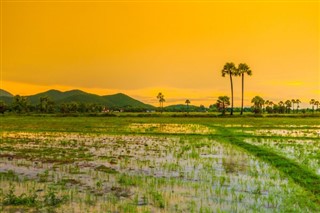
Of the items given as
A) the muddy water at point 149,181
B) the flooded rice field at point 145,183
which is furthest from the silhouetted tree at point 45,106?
the flooded rice field at point 145,183

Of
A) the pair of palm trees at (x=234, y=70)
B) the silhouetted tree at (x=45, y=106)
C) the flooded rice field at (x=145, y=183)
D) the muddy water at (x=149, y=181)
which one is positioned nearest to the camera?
the flooded rice field at (x=145, y=183)

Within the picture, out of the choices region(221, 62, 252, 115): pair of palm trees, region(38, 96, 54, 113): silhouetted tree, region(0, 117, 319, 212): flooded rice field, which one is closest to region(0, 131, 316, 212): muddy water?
region(0, 117, 319, 212): flooded rice field

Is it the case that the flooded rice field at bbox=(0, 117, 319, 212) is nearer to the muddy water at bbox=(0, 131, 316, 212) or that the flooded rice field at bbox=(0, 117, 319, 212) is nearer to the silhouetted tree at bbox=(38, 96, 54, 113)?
the muddy water at bbox=(0, 131, 316, 212)

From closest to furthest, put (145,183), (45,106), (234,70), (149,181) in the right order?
(145,183) < (149,181) < (234,70) < (45,106)

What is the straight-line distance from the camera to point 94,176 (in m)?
12.1

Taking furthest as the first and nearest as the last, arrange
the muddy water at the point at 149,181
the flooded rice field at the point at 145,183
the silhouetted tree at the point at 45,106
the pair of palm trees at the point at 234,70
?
the silhouetted tree at the point at 45,106 → the pair of palm trees at the point at 234,70 → the muddy water at the point at 149,181 → the flooded rice field at the point at 145,183

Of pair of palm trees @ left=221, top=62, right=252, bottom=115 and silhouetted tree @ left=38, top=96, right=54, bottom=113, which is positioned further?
silhouetted tree @ left=38, top=96, right=54, bottom=113

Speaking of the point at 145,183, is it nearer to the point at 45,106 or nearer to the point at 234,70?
the point at 234,70

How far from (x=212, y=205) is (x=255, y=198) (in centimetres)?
156

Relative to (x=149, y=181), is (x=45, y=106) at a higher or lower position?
higher

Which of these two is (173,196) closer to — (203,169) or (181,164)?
(203,169)

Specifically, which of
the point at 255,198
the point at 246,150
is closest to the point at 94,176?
the point at 255,198

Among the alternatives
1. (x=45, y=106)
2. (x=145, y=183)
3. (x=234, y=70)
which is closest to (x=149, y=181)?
(x=145, y=183)

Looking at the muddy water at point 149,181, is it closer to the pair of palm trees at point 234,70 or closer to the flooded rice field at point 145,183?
the flooded rice field at point 145,183
